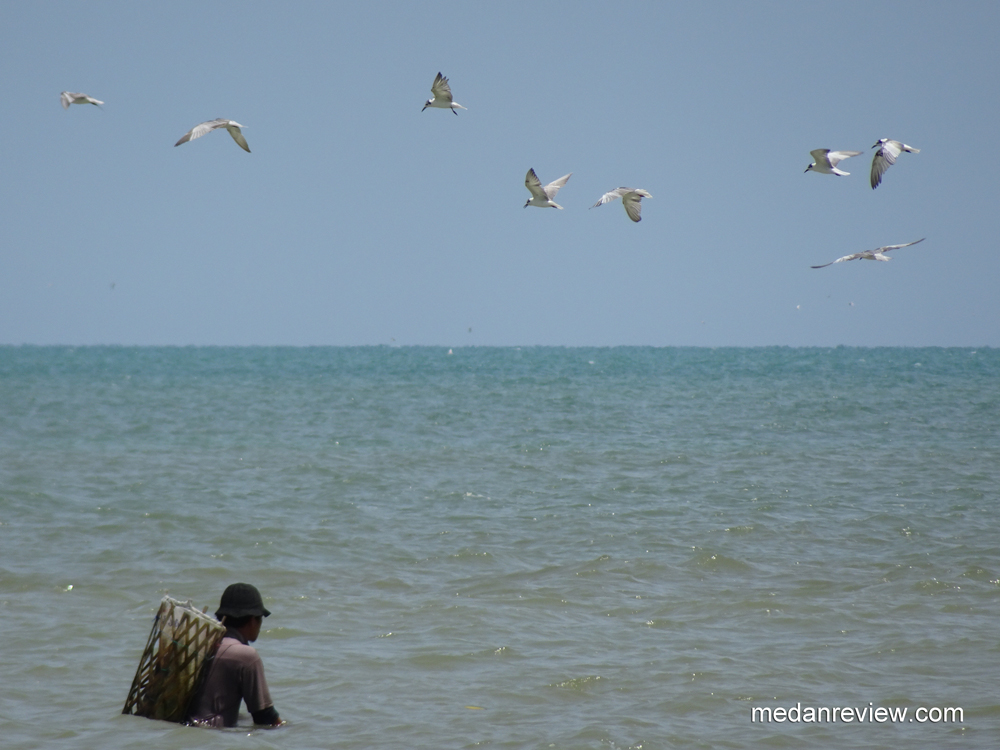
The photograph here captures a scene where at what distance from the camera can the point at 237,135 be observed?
9.89 metres

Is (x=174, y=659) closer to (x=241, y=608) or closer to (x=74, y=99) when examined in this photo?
(x=241, y=608)

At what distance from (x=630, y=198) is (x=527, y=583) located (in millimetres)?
4670

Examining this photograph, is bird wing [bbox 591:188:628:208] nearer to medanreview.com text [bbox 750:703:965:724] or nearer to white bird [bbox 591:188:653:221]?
white bird [bbox 591:188:653:221]

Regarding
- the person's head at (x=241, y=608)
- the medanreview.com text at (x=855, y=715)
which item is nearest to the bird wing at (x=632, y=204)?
the medanreview.com text at (x=855, y=715)

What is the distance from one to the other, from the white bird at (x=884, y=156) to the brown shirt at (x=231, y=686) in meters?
8.11

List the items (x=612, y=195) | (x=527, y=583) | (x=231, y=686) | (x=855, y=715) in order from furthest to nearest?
(x=612, y=195) → (x=527, y=583) → (x=855, y=715) → (x=231, y=686)

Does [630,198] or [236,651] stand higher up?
[630,198]

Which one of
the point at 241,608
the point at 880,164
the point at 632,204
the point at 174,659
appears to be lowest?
the point at 174,659

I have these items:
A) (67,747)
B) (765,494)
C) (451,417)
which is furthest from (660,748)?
(451,417)

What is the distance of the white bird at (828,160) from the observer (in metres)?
10.2

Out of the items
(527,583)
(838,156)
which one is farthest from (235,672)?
(838,156)

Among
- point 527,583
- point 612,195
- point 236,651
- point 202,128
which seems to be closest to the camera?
point 236,651

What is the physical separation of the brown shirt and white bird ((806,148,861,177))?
7.87 m

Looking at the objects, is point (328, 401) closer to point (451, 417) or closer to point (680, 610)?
point (451, 417)
